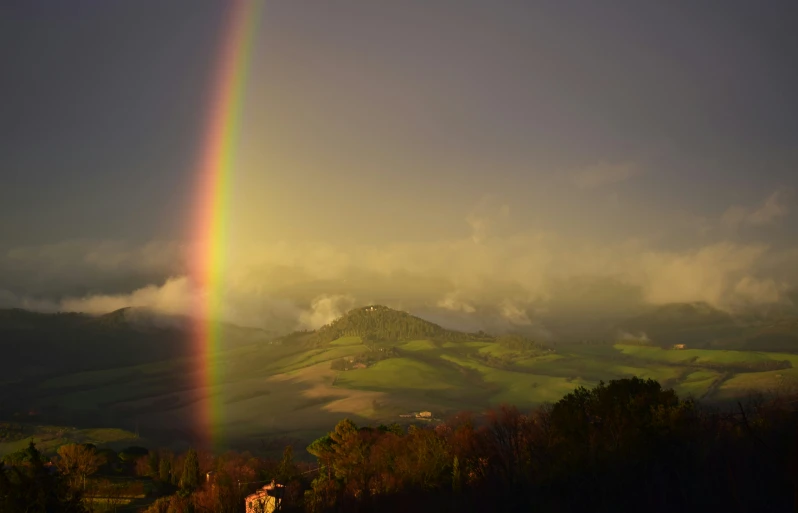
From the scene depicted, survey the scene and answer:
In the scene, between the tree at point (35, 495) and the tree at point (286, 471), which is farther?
the tree at point (286, 471)

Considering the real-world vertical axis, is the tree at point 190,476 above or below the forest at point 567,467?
below

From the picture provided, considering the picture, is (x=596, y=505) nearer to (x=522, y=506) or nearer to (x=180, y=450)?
(x=522, y=506)

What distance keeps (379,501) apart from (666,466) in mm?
28085

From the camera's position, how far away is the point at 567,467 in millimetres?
43125

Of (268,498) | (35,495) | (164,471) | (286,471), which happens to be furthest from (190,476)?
(35,495)

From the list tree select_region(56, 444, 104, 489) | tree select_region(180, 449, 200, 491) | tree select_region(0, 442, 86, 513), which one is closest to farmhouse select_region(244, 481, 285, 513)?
tree select_region(180, 449, 200, 491)

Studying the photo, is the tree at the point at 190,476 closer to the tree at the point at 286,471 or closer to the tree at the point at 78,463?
the tree at the point at 286,471

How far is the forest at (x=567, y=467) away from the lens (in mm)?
33938

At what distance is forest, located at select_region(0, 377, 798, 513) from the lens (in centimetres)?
3394

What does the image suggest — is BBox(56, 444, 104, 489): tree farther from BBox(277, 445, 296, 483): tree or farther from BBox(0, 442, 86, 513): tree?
BBox(0, 442, 86, 513): tree

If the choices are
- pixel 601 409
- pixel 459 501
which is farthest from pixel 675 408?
pixel 459 501

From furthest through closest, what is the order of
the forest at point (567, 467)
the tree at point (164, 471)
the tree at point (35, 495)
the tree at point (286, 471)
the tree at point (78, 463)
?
the tree at point (164, 471), the tree at point (286, 471), the tree at point (78, 463), the tree at point (35, 495), the forest at point (567, 467)

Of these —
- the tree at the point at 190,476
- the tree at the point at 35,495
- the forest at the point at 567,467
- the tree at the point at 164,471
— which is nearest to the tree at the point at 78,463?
the forest at the point at 567,467

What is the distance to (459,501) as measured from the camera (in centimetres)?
4719
